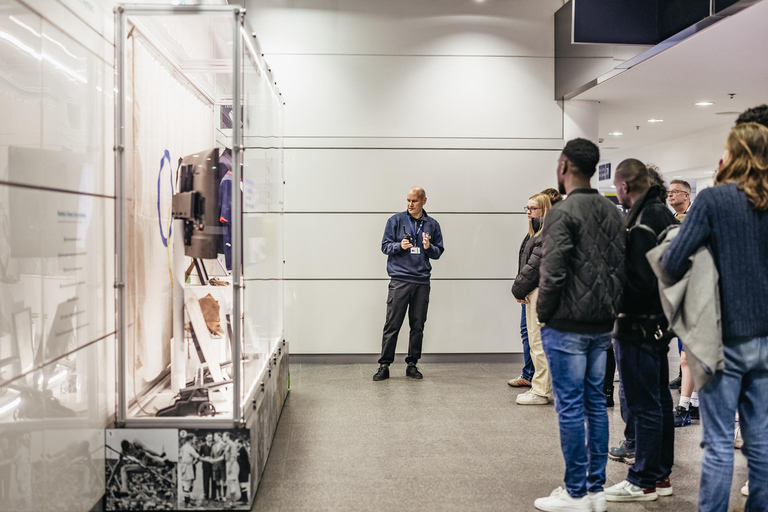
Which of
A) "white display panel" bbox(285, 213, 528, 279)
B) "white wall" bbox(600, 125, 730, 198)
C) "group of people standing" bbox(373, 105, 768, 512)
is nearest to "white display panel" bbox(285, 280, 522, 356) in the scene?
"white display panel" bbox(285, 213, 528, 279)

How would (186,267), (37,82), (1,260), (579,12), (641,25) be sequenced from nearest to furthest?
(1,260), (37,82), (186,267), (641,25), (579,12)

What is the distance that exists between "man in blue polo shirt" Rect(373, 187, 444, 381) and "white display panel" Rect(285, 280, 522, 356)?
0.67 m

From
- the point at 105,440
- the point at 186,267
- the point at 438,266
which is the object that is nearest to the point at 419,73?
the point at 438,266

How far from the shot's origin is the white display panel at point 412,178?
6.38 m

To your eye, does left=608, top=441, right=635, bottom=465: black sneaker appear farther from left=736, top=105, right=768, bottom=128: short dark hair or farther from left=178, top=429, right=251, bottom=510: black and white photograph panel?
left=178, top=429, right=251, bottom=510: black and white photograph panel

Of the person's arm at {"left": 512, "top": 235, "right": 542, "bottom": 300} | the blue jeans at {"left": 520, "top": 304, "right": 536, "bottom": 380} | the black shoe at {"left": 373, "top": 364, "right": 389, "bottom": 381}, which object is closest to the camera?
the person's arm at {"left": 512, "top": 235, "right": 542, "bottom": 300}

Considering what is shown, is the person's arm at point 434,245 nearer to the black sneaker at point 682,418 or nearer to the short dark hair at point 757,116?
the black sneaker at point 682,418

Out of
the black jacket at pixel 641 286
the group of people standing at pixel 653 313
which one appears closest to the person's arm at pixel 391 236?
the group of people standing at pixel 653 313

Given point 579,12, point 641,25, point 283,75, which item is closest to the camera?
point 641,25

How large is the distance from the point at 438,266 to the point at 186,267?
3.59 m

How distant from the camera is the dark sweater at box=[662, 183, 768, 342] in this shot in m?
2.25

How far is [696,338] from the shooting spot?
2281mm

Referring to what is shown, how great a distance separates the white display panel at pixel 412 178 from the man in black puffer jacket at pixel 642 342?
3.45 m

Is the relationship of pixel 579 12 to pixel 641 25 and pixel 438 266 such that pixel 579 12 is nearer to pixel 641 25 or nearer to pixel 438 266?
pixel 641 25
